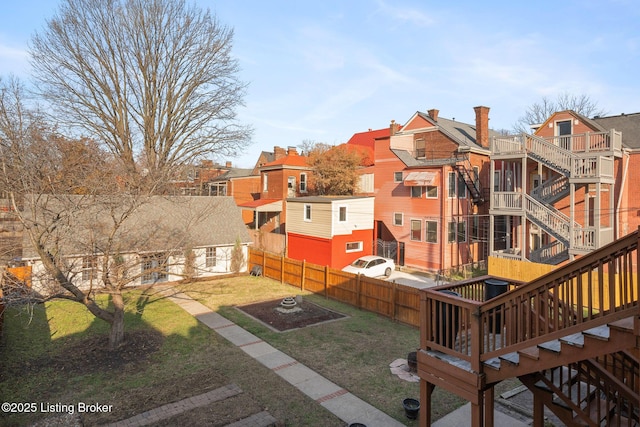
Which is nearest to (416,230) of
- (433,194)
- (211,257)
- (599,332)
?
(433,194)

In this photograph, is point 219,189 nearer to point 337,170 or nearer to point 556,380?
point 337,170

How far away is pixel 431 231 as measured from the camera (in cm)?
2703

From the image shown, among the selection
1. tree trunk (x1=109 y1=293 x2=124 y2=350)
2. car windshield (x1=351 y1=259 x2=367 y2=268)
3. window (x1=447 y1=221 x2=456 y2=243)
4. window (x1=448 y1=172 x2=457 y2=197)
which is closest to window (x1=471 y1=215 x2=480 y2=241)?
window (x1=447 y1=221 x2=456 y2=243)

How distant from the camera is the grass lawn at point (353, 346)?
9766 millimetres

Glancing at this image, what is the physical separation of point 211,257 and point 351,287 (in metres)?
10.2

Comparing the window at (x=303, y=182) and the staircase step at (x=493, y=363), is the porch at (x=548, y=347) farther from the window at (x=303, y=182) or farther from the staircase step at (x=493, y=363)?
the window at (x=303, y=182)

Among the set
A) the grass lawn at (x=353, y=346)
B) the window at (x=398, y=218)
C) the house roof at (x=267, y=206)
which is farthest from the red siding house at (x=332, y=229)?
the house roof at (x=267, y=206)

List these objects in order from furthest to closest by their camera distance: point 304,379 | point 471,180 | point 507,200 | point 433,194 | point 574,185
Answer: point 471,180
point 433,194
point 507,200
point 574,185
point 304,379

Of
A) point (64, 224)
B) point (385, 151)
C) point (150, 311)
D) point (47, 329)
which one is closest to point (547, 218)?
point (385, 151)

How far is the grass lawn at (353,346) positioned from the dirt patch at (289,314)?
0.45 meters

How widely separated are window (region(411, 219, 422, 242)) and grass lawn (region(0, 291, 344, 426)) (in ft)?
57.6

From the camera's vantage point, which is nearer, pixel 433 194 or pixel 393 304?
pixel 393 304

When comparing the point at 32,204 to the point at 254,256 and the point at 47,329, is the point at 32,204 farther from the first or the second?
the point at 254,256

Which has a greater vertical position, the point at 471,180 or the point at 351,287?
the point at 471,180
